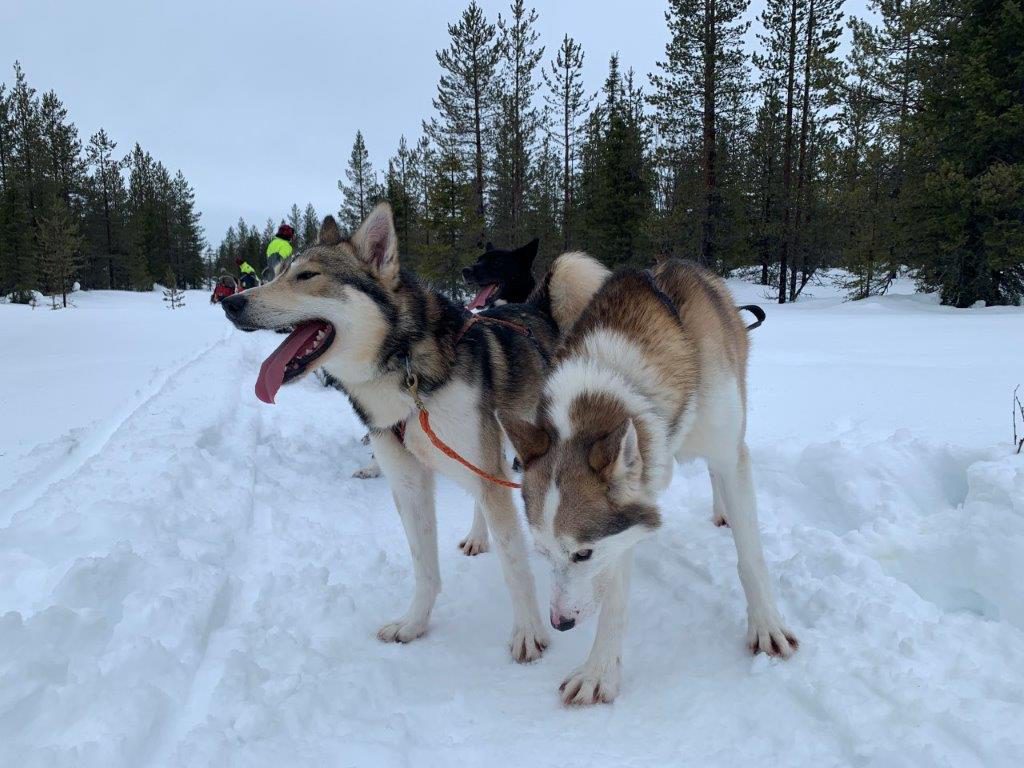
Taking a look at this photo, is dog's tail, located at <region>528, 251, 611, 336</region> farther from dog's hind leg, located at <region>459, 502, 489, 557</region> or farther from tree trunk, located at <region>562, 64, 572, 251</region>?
tree trunk, located at <region>562, 64, 572, 251</region>

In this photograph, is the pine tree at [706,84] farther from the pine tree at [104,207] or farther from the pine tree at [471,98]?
the pine tree at [104,207]

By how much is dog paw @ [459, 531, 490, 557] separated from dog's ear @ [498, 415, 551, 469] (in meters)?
1.67

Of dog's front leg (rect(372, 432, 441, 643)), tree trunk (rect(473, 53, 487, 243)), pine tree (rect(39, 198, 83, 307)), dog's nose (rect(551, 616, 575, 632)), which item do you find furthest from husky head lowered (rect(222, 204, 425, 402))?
pine tree (rect(39, 198, 83, 307))

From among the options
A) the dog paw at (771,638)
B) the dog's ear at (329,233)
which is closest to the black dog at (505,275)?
the dog's ear at (329,233)

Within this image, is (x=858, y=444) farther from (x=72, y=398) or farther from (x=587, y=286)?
(x=72, y=398)

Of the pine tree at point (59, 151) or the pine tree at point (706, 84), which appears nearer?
the pine tree at point (706, 84)

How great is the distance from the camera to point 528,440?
2193 millimetres

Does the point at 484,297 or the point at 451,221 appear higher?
the point at 451,221

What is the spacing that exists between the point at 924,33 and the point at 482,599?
732 inches

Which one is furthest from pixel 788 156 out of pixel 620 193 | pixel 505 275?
pixel 505 275

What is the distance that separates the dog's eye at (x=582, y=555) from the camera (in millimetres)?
2059

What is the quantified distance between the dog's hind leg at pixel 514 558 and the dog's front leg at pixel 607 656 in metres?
0.35

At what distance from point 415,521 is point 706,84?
63.6 feet

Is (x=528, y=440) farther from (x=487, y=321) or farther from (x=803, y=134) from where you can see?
(x=803, y=134)
